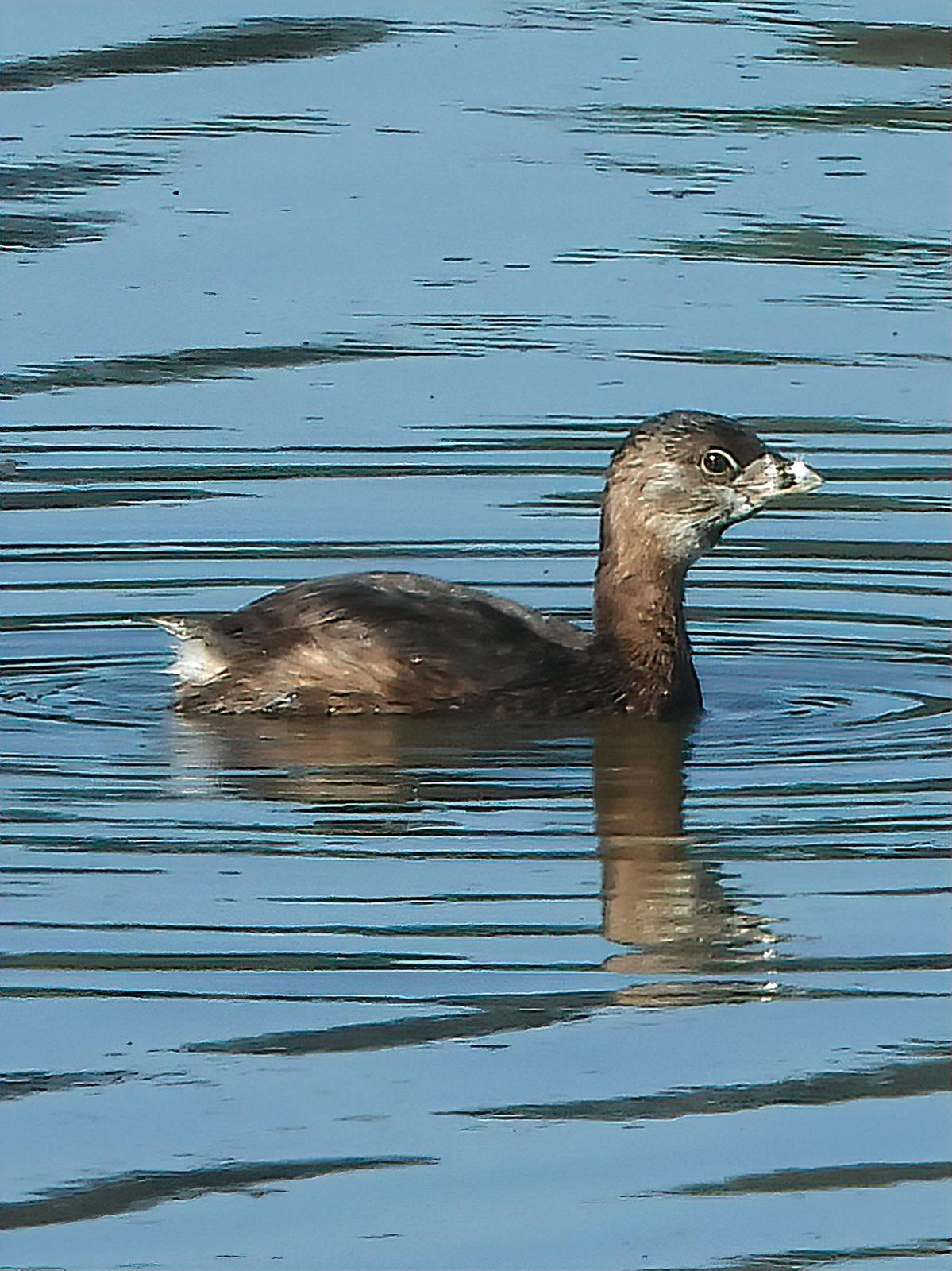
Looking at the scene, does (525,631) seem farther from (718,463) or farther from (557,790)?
(557,790)

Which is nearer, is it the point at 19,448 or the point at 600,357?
the point at 19,448

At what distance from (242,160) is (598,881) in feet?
31.9

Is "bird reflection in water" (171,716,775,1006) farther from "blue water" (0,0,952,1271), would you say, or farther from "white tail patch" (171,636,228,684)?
"white tail patch" (171,636,228,684)

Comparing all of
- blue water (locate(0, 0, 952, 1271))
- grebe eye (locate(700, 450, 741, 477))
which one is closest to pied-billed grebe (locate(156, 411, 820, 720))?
grebe eye (locate(700, 450, 741, 477))

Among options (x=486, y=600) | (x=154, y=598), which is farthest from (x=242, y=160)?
(x=486, y=600)

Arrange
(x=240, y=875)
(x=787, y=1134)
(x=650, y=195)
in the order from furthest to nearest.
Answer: (x=650, y=195) < (x=240, y=875) < (x=787, y=1134)

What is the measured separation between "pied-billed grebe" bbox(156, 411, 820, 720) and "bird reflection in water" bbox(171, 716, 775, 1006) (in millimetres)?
83

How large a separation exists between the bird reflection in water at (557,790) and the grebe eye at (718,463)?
78 cm

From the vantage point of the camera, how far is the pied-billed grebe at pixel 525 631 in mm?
10516

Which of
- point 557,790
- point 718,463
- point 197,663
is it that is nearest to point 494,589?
point 718,463

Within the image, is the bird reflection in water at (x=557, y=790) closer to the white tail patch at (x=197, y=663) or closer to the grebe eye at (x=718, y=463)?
the white tail patch at (x=197, y=663)

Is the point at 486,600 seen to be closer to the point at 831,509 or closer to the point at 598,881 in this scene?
the point at 598,881

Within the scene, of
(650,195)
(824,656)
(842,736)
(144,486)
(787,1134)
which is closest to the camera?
(787,1134)

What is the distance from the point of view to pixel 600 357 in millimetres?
14742
